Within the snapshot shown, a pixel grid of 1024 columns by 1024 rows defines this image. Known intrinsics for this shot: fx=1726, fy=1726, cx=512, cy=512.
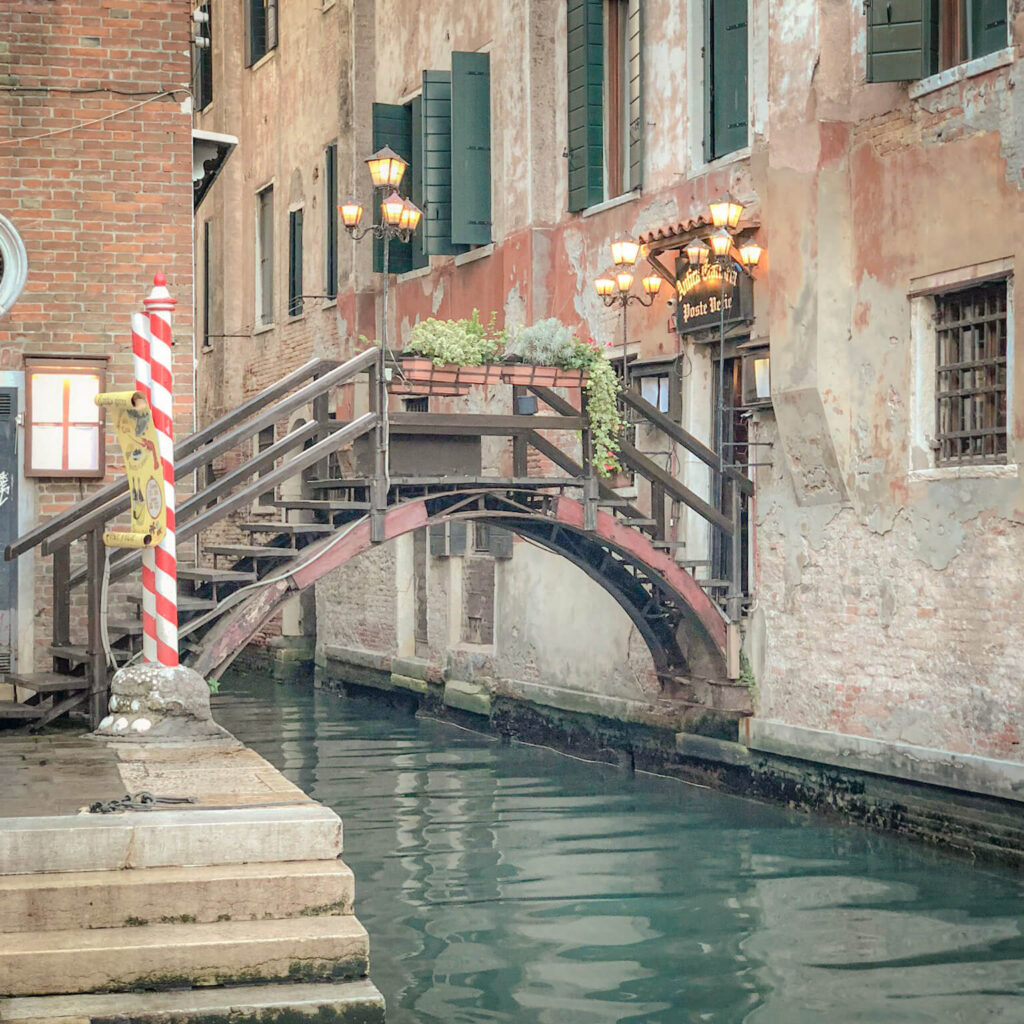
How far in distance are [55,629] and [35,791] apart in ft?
13.3

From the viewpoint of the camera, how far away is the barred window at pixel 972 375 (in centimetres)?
1006

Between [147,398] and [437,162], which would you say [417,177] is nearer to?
[437,162]

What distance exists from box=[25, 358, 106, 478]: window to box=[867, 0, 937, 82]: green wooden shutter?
516 cm

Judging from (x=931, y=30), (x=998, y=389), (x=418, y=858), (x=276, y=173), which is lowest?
(x=418, y=858)

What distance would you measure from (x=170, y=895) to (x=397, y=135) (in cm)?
1408

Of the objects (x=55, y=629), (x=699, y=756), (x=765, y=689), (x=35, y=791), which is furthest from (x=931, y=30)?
(x=35, y=791)

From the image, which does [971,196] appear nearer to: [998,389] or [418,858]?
[998,389]

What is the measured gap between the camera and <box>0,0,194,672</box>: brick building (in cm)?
1077

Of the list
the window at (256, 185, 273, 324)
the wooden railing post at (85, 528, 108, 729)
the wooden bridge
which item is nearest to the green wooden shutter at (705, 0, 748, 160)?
the wooden bridge

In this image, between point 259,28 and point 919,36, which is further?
point 259,28

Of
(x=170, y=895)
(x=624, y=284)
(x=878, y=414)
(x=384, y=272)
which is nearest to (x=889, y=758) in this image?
(x=878, y=414)

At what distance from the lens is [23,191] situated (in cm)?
1077

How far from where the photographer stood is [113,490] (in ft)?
33.3

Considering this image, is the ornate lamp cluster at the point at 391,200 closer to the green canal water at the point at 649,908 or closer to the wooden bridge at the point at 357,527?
the wooden bridge at the point at 357,527
